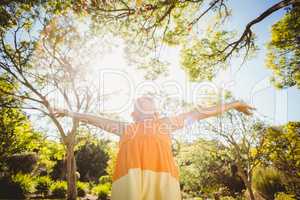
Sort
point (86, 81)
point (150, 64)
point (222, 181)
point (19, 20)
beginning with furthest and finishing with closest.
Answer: point (222, 181), point (86, 81), point (19, 20), point (150, 64)

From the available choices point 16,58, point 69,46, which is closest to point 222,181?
point 69,46

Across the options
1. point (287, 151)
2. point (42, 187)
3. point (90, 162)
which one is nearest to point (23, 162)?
point (42, 187)

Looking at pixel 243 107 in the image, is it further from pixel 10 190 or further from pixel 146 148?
pixel 10 190

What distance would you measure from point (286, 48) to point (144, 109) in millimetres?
7945

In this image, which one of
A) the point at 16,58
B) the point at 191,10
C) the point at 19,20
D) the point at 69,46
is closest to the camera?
the point at 191,10

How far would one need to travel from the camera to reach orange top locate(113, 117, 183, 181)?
2217mm

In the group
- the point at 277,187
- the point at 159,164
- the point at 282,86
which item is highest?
the point at 282,86

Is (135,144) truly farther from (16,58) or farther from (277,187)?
(277,187)

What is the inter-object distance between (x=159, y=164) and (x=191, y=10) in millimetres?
7036

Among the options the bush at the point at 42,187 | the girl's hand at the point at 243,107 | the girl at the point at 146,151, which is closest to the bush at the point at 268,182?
the bush at the point at 42,187

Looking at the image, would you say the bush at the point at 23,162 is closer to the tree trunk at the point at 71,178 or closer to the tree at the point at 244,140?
the tree trunk at the point at 71,178

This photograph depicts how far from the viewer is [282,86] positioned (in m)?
9.26

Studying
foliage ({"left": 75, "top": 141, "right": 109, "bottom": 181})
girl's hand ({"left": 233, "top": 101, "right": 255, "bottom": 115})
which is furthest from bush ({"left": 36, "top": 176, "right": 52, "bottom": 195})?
foliage ({"left": 75, "top": 141, "right": 109, "bottom": 181})

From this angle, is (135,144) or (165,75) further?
(165,75)
